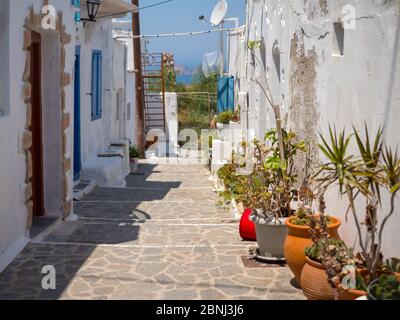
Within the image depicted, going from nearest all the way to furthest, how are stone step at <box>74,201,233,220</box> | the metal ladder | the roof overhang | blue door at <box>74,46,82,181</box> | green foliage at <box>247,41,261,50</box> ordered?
1. stone step at <box>74,201,233,220</box>
2. green foliage at <box>247,41,261,50</box>
3. blue door at <box>74,46,82,181</box>
4. the roof overhang
5. the metal ladder

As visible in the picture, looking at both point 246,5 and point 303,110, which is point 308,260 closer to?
point 303,110

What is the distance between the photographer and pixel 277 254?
602cm

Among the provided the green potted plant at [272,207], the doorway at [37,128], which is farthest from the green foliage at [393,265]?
the doorway at [37,128]

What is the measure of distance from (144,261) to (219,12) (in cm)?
1255

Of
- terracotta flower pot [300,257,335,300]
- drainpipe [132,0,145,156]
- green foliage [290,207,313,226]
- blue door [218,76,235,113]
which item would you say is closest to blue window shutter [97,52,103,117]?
blue door [218,76,235,113]

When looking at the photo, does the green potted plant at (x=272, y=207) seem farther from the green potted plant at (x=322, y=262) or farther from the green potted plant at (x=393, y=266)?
the green potted plant at (x=393, y=266)

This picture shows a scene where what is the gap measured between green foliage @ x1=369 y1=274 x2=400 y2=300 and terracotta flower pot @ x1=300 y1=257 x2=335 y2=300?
0.80 meters

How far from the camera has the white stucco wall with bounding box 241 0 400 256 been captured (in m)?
4.46

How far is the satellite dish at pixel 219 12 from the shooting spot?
56.0ft

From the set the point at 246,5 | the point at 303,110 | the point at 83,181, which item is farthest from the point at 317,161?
the point at 246,5

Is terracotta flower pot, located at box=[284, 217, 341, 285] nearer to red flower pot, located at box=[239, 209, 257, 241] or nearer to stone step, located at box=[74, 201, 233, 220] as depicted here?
red flower pot, located at box=[239, 209, 257, 241]

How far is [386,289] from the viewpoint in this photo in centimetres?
356

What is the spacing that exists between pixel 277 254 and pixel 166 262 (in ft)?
3.78

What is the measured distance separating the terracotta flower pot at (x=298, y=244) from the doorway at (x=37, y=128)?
12.2ft
